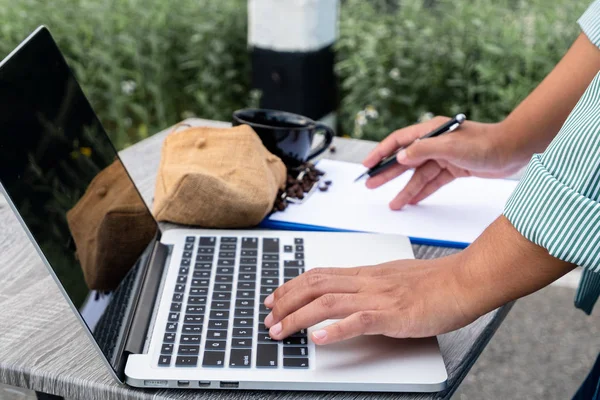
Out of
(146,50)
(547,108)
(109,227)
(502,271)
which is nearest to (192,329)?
(109,227)

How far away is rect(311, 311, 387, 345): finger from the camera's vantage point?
2.43 ft

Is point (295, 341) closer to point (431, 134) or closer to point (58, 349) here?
point (58, 349)

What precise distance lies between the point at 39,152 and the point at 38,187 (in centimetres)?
6

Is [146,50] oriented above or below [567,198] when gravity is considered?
below

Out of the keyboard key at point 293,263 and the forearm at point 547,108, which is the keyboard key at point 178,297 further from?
the forearm at point 547,108

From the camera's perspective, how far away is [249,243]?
3.37 ft

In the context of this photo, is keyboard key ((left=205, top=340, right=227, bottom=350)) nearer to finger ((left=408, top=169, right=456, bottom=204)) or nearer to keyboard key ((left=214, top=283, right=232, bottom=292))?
keyboard key ((left=214, top=283, right=232, bottom=292))

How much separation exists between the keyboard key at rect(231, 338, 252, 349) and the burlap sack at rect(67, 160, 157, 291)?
0.61ft

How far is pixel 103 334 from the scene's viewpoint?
0.76m

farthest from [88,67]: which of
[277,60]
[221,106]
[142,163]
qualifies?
[142,163]

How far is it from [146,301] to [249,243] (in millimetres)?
212

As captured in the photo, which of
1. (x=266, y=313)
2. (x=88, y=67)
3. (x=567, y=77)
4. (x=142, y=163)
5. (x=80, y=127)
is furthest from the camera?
(x=88, y=67)

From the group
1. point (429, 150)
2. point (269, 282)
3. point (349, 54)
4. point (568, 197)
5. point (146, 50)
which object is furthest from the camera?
point (146, 50)

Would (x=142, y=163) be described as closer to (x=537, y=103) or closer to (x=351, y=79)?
(x=537, y=103)
